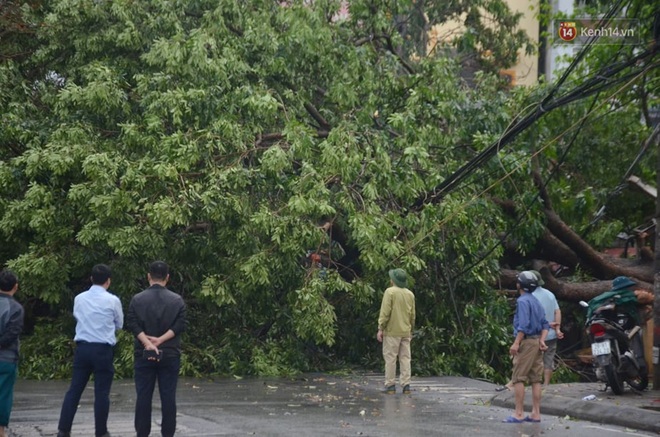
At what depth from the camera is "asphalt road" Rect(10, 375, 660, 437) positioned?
11273mm

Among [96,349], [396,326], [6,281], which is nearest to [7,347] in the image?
[6,281]

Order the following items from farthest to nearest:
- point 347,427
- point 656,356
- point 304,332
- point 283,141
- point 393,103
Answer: point 393,103, point 283,141, point 304,332, point 656,356, point 347,427

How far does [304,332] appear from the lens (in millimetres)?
16844

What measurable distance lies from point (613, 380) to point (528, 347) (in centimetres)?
240

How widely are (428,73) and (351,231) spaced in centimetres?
343

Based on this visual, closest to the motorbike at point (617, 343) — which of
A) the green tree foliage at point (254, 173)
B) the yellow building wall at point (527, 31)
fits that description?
the green tree foliage at point (254, 173)

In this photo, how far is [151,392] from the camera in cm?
984

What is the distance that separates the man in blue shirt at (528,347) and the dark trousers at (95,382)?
442cm

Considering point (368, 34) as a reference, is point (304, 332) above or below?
below

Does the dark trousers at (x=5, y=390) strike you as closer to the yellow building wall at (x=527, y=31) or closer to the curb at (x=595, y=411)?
the curb at (x=595, y=411)

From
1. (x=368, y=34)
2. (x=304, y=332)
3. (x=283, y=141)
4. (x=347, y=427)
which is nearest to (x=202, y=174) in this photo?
(x=283, y=141)

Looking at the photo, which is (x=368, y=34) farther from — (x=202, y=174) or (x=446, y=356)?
(x=446, y=356)

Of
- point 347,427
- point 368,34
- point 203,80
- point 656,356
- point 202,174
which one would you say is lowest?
point 347,427

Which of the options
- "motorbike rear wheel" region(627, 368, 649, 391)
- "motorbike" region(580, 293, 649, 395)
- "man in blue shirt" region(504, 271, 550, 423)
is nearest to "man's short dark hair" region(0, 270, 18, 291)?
"man in blue shirt" region(504, 271, 550, 423)
